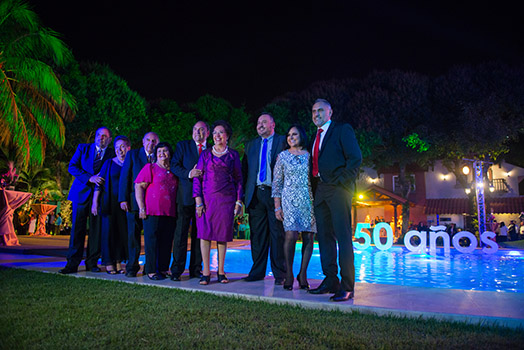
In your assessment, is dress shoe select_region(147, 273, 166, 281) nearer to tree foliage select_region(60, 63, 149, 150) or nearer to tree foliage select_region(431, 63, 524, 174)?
tree foliage select_region(60, 63, 149, 150)

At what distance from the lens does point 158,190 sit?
17.6 ft

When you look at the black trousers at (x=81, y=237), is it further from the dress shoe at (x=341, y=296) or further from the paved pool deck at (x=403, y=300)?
the dress shoe at (x=341, y=296)

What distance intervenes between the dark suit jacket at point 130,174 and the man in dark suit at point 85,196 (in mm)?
440

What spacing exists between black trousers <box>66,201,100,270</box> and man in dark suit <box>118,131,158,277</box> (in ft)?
2.12

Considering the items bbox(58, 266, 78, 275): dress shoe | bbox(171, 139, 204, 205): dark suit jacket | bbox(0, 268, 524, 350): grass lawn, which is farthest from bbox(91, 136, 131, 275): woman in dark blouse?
bbox(0, 268, 524, 350): grass lawn

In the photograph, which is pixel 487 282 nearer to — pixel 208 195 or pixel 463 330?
pixel 463 330

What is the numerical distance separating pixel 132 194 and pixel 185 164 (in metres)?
0.91

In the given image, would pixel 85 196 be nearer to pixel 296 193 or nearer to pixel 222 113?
pixel 296 193

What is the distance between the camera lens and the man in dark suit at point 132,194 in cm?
558

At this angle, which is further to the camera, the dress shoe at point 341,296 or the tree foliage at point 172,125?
the tree foliage at point 172,125

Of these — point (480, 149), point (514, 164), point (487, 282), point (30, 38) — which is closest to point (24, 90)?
point (30, 38)

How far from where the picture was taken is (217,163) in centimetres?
504

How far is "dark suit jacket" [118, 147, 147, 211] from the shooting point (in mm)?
5645

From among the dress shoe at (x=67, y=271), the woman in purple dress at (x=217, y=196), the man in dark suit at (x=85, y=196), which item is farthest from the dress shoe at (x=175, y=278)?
the dress shoe at (x=67, y=271)
